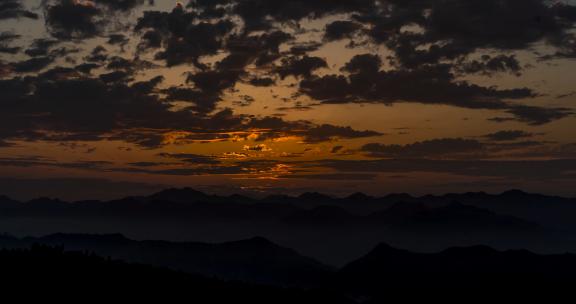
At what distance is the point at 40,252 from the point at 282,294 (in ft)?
224

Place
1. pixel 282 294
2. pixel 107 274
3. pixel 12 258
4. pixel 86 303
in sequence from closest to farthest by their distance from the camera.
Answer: pixel 86 303, pixel 12 258, pixel 107 274, pixel 282 294

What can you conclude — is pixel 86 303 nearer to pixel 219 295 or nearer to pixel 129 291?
pixel 129 291

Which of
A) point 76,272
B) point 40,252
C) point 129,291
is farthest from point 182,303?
point 40,252

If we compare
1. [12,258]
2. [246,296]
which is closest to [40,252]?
[12,258]

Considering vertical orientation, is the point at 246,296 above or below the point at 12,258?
below

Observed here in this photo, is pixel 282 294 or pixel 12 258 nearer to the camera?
pixel 12 258

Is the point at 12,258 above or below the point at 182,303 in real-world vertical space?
above

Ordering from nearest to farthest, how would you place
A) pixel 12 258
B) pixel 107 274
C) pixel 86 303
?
pixel 86 303
pixel 12 258
pixel 107 274

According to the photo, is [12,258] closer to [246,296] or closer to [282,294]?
[246,296]

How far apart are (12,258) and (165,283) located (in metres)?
37.5

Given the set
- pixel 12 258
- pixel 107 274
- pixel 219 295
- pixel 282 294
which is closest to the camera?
pixel 12 258

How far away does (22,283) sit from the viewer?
136 meters

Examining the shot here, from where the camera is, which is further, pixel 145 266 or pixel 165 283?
pixel 145 266

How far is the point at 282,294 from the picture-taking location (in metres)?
199
